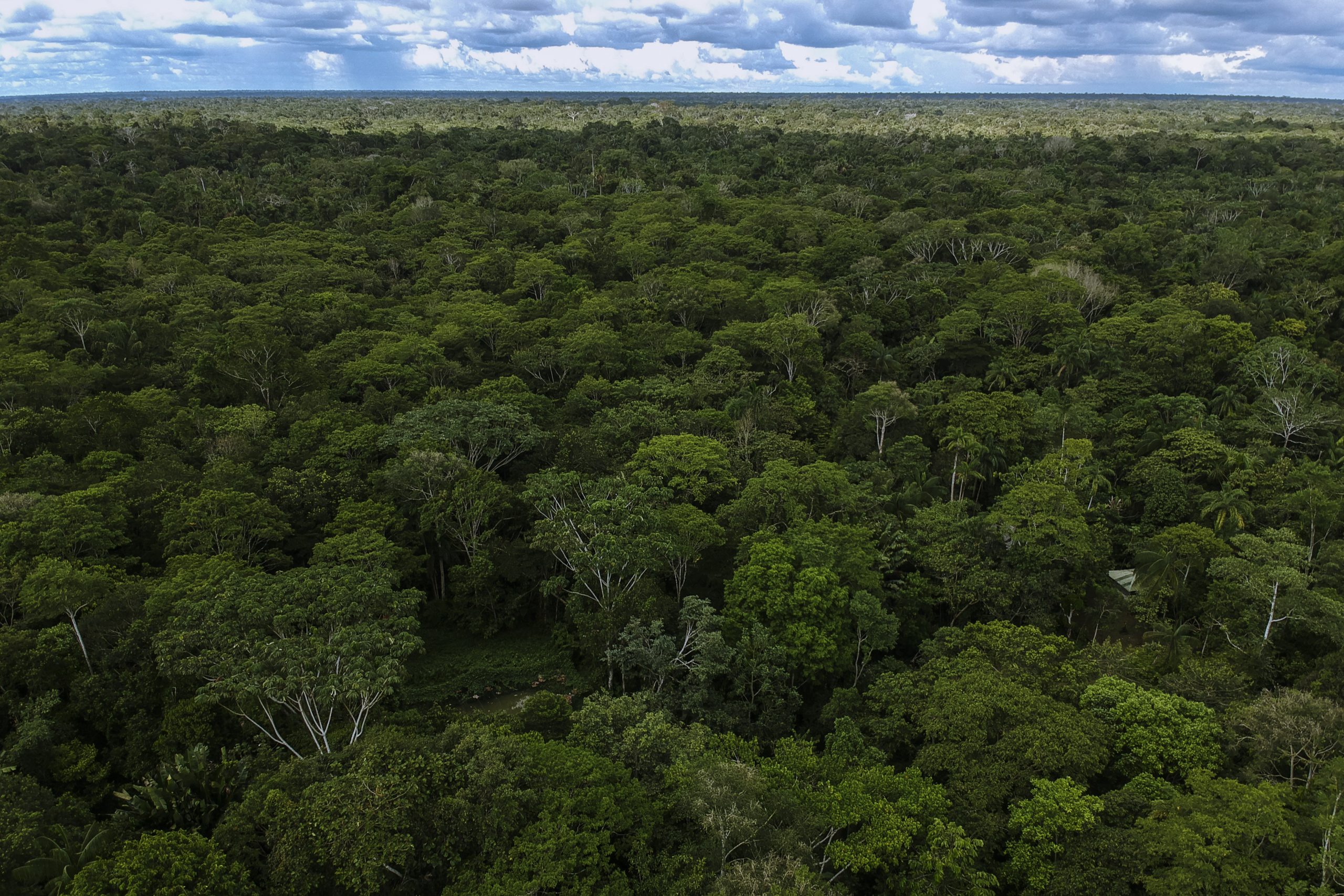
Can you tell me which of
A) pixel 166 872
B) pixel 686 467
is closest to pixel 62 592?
pixel 166 872

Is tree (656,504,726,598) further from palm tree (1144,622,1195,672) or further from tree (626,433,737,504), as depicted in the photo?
palm tree (1144,622,1195,672)

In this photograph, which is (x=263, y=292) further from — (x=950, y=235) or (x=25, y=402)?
(x=950, y=235)

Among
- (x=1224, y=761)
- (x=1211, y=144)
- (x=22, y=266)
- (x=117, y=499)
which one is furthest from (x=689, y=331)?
(x=1211, y=144)

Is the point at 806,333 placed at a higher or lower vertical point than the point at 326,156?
lower

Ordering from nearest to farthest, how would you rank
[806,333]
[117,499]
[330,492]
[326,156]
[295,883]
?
[295,883]
[117,499]
[330,492]
[806,333]
[326,156]

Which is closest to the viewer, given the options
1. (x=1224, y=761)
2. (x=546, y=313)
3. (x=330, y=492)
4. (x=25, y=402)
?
(x=1224, y=761)

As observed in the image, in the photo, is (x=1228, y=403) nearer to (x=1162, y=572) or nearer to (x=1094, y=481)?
(x=1094, y=481)

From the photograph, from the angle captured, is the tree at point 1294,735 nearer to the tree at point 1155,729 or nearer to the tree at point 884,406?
the tree at point 1155,729
